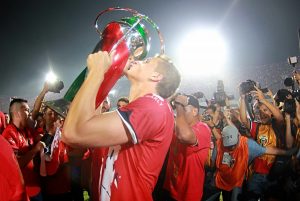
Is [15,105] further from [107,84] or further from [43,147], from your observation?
[107,84]

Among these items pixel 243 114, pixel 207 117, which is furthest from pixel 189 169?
pixel 207 117

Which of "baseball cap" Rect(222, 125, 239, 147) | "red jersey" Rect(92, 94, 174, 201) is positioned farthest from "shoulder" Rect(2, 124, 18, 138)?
"baseball cap" Rect(222, 125, 239, 147)

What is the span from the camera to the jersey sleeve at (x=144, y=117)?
6.63ft

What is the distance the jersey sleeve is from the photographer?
379 centimetres

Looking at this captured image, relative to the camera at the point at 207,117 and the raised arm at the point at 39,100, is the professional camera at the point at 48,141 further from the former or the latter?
the camera at the point at 207,117

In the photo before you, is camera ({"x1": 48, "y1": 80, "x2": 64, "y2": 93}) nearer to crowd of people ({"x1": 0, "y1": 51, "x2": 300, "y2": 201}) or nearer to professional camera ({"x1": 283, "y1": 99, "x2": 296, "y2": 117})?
crowd of people ({"x1": 0, "y1": 51, "x2": 300, "y2": 201})

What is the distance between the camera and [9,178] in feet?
7.40

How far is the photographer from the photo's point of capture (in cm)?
544

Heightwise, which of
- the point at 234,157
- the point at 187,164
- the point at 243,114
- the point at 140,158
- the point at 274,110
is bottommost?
the point at 234,157

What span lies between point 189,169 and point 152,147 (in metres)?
1.91

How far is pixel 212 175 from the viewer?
18.7 feet

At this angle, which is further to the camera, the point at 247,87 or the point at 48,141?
the point at 247,87

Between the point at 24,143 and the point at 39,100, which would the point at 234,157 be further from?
the point at 39,100

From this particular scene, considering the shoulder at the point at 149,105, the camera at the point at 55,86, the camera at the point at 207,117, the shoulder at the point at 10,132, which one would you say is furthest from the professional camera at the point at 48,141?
the camera at the point at 207,117
